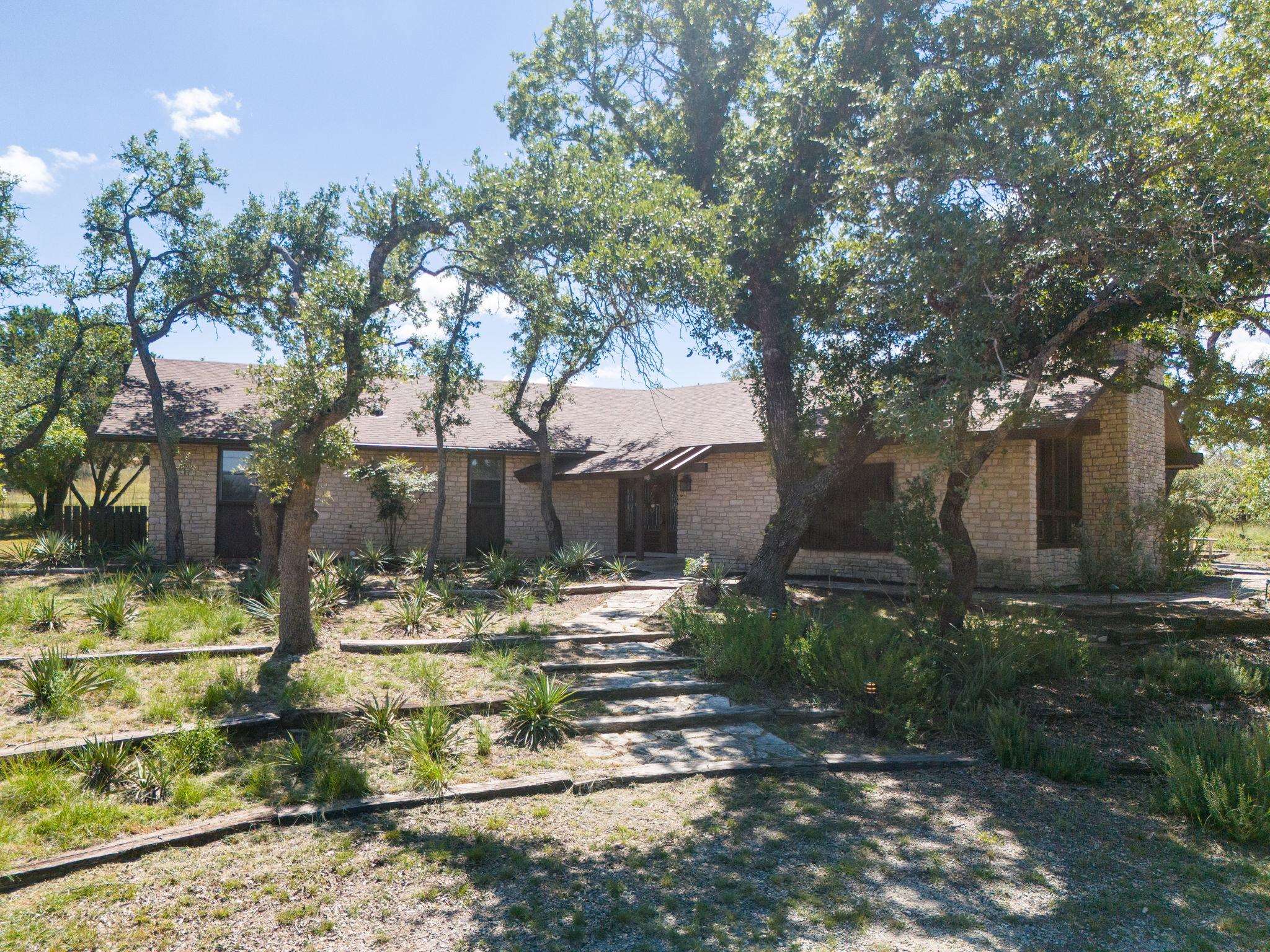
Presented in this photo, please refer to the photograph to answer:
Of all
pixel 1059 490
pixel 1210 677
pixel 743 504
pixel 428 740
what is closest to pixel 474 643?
pixel 428 740

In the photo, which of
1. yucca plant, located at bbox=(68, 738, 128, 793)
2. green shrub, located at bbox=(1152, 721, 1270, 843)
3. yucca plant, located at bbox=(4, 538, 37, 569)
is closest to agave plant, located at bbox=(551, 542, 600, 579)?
yucca plant, located at bbox=(68, 738, 128, 793)

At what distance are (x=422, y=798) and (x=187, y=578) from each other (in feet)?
27.9

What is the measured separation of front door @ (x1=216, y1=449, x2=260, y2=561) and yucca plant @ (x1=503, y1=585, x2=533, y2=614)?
7.89 metres

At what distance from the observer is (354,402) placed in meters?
8.29

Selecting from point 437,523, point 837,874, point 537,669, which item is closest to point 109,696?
point 537,669

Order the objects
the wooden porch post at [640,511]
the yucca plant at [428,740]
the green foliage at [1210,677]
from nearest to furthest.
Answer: the yucca plant at [428,740]
the green foliage at [1210,677]
the wooden porch post at [640,511]

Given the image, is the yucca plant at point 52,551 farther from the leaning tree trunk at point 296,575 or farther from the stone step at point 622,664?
the stone step at point 622,664

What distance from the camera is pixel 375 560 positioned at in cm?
1475

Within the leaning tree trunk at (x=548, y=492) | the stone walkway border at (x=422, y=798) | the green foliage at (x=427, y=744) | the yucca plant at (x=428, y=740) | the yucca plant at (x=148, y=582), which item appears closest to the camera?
the stone walkway border at (x=422, y=798)

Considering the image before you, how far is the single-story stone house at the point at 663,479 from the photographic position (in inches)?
539

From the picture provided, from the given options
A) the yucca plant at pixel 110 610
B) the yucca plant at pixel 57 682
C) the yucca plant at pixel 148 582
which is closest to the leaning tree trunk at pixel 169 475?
the yucca plant at pixel 148 582

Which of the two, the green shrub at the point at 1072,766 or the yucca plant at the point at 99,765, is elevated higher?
the yucca plant at the point at 99,765

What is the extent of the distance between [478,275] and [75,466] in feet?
66.8

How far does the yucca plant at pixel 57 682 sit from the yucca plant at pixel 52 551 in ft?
28.8
